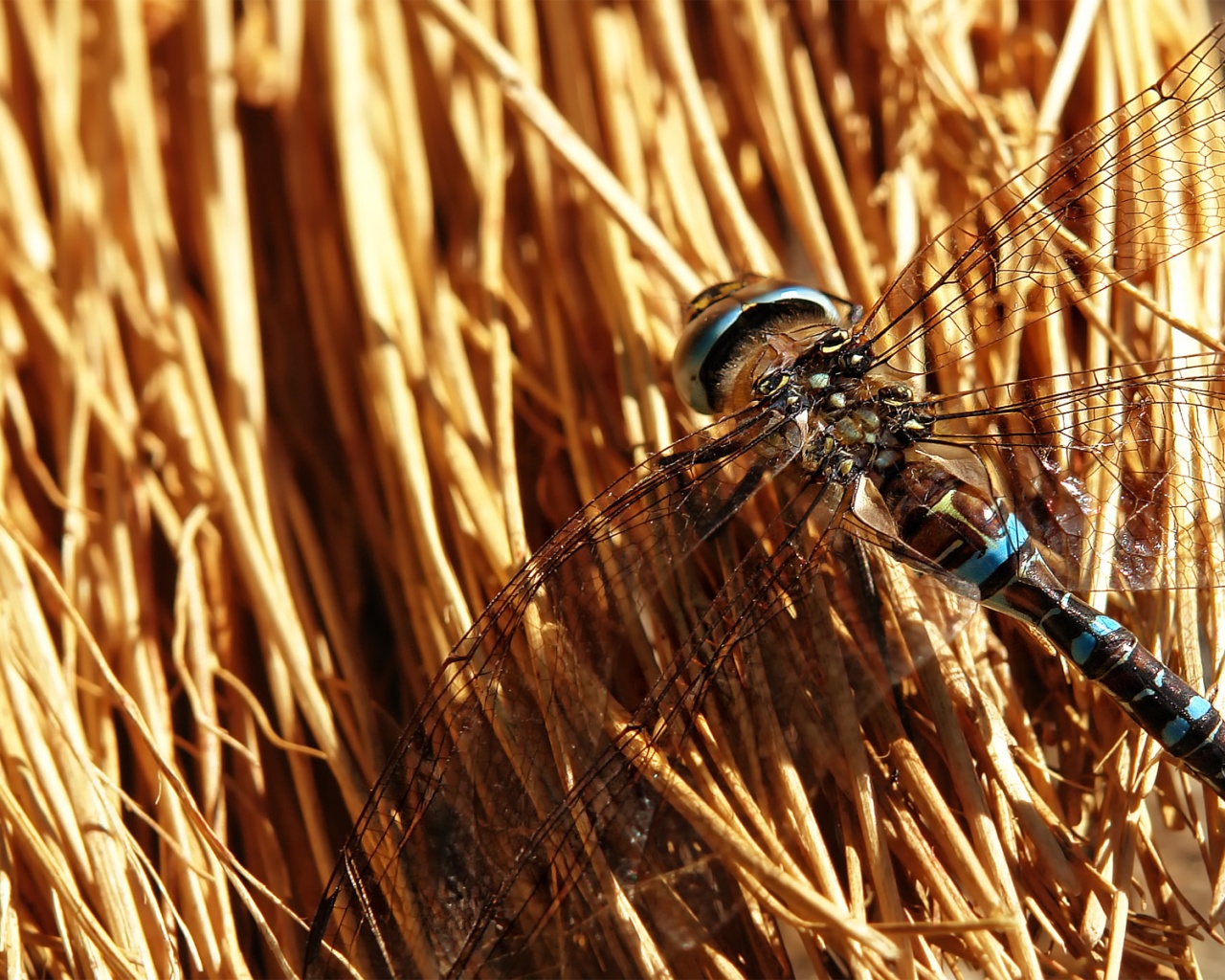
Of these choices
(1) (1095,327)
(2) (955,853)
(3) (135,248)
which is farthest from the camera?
(3) (135,248)

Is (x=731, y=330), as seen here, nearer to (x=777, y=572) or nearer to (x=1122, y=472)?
(x=777, y=572)

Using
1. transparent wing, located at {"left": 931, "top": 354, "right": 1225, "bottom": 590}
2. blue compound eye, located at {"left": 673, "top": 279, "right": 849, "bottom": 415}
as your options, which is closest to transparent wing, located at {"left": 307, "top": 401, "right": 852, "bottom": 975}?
blue compound eye, located at {"left": 673, "top": 279, "right": 849, "bottom": 415}

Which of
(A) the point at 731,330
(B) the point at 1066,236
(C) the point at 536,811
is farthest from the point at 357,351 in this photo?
(B) the point at 1066,236

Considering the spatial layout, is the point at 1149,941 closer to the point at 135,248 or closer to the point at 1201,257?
the point at 1201,257

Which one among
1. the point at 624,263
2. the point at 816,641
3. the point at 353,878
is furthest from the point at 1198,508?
the point at 353,878

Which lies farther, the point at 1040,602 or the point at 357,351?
the point at 357,351

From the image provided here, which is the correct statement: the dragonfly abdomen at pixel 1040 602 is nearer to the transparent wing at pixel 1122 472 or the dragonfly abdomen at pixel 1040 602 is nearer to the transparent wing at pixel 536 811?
the transparent wing at pixel 1122 472
